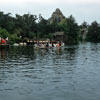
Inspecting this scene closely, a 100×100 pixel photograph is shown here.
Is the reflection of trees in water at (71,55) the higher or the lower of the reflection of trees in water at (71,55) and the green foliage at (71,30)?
the lower

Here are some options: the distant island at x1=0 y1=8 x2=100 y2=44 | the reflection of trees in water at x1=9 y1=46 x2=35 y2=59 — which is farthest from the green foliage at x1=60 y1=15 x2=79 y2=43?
the reflection of trees in water at x1=9 y1=46 x2=35 y2=59

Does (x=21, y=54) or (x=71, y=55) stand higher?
(x=21, y=54)

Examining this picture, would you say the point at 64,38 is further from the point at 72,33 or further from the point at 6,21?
the point at 6,21

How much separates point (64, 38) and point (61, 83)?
13411 centimetres

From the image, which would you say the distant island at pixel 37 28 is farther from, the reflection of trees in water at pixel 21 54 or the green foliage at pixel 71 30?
the reflection of trees in water at pixel 21 54

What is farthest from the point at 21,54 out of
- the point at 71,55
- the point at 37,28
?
the point at 37,28

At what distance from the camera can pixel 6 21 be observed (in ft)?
444

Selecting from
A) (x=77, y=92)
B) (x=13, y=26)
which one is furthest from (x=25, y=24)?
(x=77, y=92)

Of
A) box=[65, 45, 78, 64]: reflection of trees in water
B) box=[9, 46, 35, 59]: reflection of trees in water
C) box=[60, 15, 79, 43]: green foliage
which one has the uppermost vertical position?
box=[60, 15, 79, 43]: green foliage

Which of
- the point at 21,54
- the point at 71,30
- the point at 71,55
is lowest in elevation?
the point at 71,55

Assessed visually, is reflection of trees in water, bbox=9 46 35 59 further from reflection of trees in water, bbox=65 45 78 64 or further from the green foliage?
the green foliage

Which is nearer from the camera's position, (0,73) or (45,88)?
(45,88)

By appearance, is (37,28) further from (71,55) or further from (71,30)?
(71,55)

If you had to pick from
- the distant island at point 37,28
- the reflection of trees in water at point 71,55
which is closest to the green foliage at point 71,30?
the distant island at point 37,28
